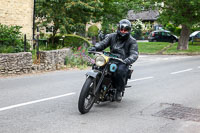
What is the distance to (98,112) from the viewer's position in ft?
23.5

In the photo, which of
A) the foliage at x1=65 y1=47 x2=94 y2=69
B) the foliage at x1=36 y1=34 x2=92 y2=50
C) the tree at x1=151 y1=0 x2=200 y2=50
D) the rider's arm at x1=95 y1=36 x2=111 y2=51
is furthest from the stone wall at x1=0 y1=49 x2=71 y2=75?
the tree at x1=151 y1=0 x2=200 y2=50

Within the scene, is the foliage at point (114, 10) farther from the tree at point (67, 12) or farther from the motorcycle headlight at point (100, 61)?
the motorcycle headlight at point (100, 61)

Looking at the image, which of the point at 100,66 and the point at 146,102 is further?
the point at 146,102

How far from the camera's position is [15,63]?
45.8ft

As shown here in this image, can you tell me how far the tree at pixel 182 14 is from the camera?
30.8 metres

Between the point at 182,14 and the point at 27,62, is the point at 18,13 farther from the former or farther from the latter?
the point at 182,14

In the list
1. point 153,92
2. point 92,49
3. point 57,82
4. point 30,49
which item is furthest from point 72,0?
point 92,49

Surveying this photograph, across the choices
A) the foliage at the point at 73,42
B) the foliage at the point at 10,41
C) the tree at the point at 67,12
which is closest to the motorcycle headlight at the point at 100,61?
the foliage at the point at 10,41

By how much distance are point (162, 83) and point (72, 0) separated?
47.8 ft

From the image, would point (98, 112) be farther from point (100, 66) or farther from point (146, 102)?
point (146, 102)

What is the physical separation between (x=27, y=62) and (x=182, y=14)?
2086cm

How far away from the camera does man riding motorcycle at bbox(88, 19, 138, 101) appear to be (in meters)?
7.44

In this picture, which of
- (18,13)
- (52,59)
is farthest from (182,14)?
(52,59)

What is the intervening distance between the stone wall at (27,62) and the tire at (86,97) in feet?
23.8
